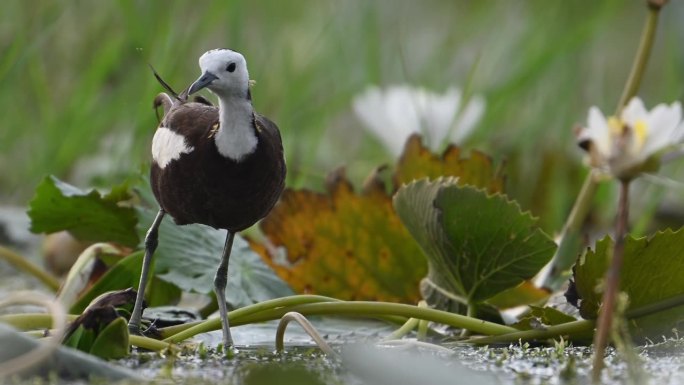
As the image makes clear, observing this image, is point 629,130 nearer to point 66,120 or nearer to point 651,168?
point 651,168

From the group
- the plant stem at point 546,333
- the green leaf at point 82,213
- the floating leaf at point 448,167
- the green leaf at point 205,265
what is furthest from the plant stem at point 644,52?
the green leaf at point 82,213

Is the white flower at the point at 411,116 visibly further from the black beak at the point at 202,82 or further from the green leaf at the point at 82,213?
the black beak at the point at 202,82

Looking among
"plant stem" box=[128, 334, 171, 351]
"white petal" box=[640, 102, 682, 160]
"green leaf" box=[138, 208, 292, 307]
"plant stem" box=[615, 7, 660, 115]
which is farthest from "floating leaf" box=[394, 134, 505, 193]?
"white petal" box=[640, 102, 682, 160]

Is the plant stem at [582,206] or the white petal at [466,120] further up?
the white petal at [466,120]

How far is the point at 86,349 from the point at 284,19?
339 cm

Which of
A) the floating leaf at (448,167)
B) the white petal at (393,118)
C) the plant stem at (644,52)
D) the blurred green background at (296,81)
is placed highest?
the blurred green background at (296,81)

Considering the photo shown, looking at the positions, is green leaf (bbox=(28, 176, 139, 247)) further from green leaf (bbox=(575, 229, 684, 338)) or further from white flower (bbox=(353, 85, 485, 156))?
white flower (bbox=(353, 85, 485, 156))

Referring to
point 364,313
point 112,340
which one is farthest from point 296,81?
point 112,340

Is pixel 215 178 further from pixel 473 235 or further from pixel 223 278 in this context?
pixel 473 235

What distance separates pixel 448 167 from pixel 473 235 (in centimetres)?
55

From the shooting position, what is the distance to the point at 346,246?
7.96 feet

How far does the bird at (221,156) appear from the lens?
1728 millimetres

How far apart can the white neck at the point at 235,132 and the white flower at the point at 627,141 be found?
1.82 feet

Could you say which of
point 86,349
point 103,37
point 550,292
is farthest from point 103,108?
point 86,349
